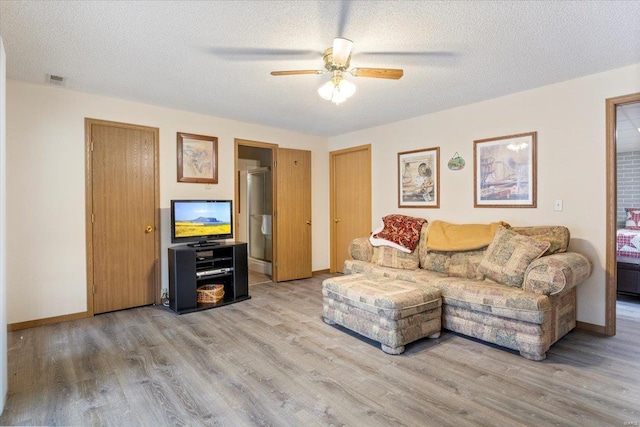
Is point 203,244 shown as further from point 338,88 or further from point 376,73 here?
point 376,73

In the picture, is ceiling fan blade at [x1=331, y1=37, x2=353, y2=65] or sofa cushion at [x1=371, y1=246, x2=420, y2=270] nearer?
ceiling fan blade at [x1=331, y1=37, x2=353, y2=65]

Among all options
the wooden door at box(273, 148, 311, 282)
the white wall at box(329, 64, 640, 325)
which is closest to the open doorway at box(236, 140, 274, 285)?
the wooden door at box(273, 148, 311, 282)

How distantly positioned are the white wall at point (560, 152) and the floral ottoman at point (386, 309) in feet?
4.75

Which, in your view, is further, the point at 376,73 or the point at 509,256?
the point at 509,256

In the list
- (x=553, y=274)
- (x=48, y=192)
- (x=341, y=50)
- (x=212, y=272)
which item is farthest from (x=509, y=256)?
(x=48, y=192)

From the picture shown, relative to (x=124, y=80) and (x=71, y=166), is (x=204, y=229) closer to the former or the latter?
(x=71, y=166)

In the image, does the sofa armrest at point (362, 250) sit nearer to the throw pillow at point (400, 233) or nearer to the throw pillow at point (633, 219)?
the throw pillow at point (400, 233)

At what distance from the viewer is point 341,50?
2262 millimetres

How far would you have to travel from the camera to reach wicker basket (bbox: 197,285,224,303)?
402cm

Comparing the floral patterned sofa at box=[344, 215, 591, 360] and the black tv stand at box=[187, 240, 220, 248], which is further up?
the black tv stand at box=[187, 240, 220, 248]

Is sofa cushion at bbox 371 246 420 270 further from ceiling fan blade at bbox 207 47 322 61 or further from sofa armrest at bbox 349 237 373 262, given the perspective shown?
ceiling fan blade at bbox 207 47 322 61

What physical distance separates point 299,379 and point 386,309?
34.1 inches

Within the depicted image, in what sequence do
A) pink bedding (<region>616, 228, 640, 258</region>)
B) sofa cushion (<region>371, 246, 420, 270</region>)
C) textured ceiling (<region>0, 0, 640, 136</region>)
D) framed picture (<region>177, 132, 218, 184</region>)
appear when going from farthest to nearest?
framed picture (<region>177, 132, 218, 184</region>)
pink bedding (<region>616, 228, 640, 258</region>)
sofa cushion (<region>371, 246, 420, 270</region>)
textured ceiling (<region>0, 0, 640, 136</region>)

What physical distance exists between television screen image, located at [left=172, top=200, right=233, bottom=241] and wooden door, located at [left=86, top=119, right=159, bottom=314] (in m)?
0.35
